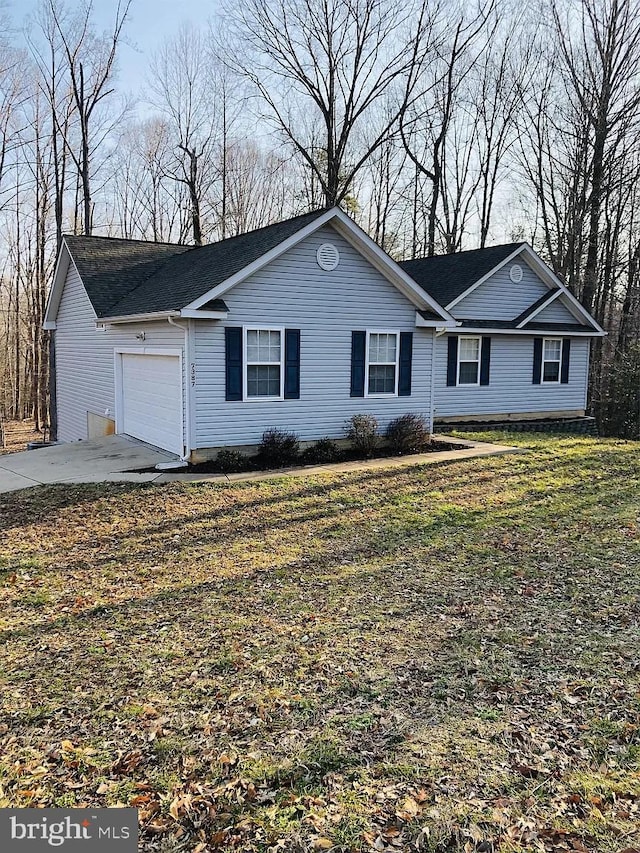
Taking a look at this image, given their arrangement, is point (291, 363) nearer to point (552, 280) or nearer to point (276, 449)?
point (276, 449)

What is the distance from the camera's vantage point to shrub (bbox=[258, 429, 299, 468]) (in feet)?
A: 40.3

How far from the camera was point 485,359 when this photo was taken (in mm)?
18672

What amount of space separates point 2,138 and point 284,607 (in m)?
24.3

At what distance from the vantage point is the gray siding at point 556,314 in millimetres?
19719

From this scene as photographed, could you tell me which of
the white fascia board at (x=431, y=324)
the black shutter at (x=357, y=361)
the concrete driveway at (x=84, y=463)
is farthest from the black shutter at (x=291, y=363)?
the white fascia board at (x=431, y=324)

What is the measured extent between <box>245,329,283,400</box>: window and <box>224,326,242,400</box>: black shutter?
0.19 meters

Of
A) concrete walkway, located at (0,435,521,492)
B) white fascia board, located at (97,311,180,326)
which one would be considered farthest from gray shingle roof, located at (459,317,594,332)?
white fascia board, located at (97,311,180,326)

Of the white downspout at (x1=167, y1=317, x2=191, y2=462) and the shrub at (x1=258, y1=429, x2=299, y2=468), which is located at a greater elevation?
the white downspout at (x1=167, y1=317, x2=191, y2=462)

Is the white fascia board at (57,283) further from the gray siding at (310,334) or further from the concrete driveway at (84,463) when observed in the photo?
the gray siding at (310,334)

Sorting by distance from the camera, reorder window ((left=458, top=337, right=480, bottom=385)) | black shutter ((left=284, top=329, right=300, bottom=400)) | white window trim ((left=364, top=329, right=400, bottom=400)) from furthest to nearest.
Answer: window ((left=458, top=337, right=480, bottom=385)) < white window trim ((left=364, top=329, right=400, bottom=400)) < black shutter ((left=284, top=329, right=300, bottom=400))

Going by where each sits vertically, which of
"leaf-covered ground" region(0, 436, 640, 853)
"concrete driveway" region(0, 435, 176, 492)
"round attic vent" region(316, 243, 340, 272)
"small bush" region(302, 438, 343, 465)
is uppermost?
"round attic vent" region(316, 243, 340, 272)

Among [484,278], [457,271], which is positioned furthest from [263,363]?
[457,271]

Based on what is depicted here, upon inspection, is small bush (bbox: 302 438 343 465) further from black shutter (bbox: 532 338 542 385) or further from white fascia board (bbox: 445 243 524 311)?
black shutter (bbox: 532 338 542 385)

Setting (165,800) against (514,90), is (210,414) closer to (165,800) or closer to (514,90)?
(165,800)
